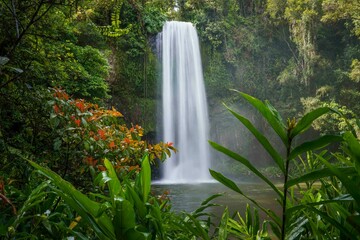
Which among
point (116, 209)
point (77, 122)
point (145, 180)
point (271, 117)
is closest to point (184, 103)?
point (77, 122)

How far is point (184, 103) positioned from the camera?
18.5 metres

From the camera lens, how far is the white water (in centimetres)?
1802

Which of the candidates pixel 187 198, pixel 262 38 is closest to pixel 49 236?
pixel 187 198

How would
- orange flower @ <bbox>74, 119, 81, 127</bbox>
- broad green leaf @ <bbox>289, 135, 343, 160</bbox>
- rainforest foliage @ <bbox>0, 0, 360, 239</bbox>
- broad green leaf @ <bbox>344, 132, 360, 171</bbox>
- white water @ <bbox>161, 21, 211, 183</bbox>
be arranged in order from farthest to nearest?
white water @ <bbox>161, 21, 211, 183</bbox>, rainforest foliage @ <bbox>0, 0, 360, 239</bbox>, orange flower @ <bbox>74, 119, 81, 127</bbox>, broad green leaf @ <bbox>289, 135, 343, 160</bbox>, broad green leaf @ <bbox>344, 132, 360, 171</bbox>

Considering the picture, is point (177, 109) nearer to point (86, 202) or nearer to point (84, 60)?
point (84, 60)

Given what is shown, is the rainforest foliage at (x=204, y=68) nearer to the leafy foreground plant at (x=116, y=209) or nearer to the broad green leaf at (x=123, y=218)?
the leafy foreground plant at (x=116, y=209)

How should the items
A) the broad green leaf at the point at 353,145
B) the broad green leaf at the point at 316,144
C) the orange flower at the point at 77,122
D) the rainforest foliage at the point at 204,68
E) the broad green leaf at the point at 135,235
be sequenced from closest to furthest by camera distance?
the broad green leaf at the point at 353,145 → the broad green leaf at the point at 316,144 → the broad green leaf at the point at 135,235 → the orange flower at the point at 77,122 → the rainforest foliage at the point at 204,68

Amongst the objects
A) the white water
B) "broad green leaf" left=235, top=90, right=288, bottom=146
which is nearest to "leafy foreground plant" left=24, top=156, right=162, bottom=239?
"broad green leaf" left=235, top=90, right=288, bottom=146

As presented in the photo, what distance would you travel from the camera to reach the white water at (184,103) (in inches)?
709

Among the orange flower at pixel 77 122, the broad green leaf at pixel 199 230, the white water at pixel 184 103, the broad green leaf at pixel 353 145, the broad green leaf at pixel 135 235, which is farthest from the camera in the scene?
the white water at pixel 184 103

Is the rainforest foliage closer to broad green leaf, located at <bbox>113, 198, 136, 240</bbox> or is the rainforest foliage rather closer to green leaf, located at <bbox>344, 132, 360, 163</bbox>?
broad green leaf, located at <bbox>113, 198, 136, 240</bbox>

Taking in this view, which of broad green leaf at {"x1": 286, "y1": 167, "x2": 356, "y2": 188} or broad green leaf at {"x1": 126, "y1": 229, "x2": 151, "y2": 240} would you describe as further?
broad green leaf at {"x1": 126, "y1": 229, "x2": 151, "y2": 240}

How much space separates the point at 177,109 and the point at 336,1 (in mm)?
9382

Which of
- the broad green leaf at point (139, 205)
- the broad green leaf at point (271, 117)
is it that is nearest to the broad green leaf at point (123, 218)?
the broad green leaf at point (139, 205)
